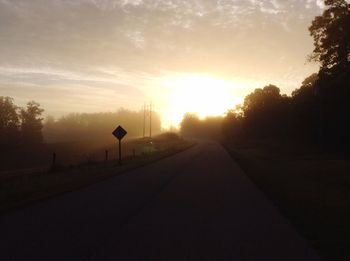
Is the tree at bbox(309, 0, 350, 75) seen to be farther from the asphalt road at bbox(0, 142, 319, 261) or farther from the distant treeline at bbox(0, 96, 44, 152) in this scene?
the distant treeline at bbox(0, 96, 44, 152)

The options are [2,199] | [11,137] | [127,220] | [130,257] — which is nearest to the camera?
[130,257]

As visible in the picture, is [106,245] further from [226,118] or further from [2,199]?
[226,118]

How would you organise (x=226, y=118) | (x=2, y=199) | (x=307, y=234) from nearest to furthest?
(x=307, y=234)
(x=2, y=199)
(x=226, y=118)

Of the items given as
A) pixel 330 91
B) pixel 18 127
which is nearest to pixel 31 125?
pixel 18 127

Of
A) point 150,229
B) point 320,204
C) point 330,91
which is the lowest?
point 320,204

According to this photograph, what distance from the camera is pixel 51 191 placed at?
59.0ft

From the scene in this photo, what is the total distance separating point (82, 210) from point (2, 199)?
4258 mm

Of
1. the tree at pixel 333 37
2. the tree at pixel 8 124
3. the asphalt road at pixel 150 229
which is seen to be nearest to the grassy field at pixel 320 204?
the asphalt road at pixel 150 229

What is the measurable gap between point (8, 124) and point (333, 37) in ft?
281

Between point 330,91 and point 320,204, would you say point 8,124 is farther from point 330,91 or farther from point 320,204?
point 320,204

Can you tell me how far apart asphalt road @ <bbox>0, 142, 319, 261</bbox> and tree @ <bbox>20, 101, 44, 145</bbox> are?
93.5m

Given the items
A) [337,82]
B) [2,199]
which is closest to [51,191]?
[2,199]

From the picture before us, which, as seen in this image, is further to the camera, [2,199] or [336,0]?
[336,0]

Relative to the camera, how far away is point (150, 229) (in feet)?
33.3
